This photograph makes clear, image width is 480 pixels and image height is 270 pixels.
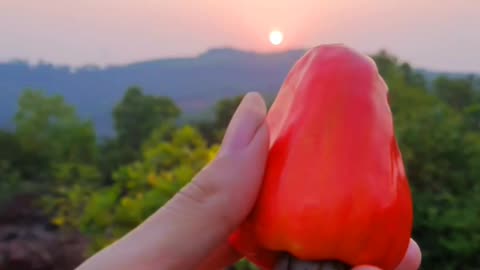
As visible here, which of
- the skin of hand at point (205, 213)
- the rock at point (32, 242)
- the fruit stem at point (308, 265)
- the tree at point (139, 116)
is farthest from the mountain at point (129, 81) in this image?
the fruit stem at point (308, 265)

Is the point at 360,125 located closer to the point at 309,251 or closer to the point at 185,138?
the point at 309,251

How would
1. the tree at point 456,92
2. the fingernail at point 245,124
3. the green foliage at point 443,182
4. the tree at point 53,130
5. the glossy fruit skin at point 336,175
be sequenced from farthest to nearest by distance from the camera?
the tree at point 53,130, the tree at point 456,92, the green foliage at point 443,182, the fingernail at point 245,124, the glossy fruit skin at point 336,175

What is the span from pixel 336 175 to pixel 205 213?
0.67 ft

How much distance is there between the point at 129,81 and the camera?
6250 millimetres

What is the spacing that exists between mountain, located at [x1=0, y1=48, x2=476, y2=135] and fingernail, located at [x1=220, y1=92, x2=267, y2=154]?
4495mm

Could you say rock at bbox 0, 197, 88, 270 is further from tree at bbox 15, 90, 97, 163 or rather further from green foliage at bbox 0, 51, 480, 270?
tree at bbox 15, 90, 97, 163

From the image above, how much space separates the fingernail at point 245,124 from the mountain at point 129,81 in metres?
4.49

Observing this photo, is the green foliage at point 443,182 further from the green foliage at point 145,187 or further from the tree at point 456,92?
the tree at point 456,92

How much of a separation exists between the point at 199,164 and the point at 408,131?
1.00 meters

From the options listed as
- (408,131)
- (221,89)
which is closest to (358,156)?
(408,131)

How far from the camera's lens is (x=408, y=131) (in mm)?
4129

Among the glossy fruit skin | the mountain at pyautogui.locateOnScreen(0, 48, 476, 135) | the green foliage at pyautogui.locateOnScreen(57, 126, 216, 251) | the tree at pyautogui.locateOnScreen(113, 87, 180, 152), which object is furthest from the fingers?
Answer: the tree at pyautogui.locateOnScreen(113, 87, 180, 152)

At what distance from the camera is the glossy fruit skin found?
1.10m

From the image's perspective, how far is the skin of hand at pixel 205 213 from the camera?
3.89 ft
